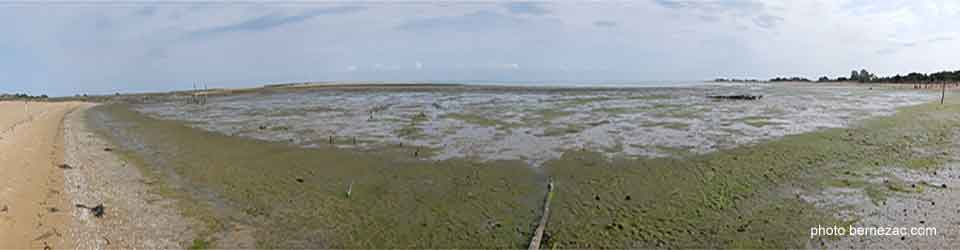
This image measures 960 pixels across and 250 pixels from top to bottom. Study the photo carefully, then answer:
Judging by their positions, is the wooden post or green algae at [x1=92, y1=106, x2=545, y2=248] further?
green algae at [x1=92, y1=106, x2=545, y2=248]

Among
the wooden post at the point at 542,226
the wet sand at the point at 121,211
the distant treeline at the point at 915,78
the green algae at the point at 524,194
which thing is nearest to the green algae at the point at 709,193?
the green algae at the point at 524,194

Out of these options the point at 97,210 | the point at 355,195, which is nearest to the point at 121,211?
the point at 97,210

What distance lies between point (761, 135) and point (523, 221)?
37.3ft

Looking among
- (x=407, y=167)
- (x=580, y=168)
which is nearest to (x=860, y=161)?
(x=580, y=168)

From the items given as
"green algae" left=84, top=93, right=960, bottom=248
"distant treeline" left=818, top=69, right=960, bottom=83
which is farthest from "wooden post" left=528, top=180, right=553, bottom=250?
"distant treeline" left=818, top=69, right=960, bottom=83

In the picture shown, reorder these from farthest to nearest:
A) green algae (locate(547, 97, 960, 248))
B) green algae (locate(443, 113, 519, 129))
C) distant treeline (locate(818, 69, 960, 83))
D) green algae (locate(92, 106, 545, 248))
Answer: distant treeline (locate(818, 69, 960, 83)), green algae (locate(443, 113, 519, 129)), green algae (locate(92, 106, 545, 248)), green algae (locate(547, 97, 960, 248))

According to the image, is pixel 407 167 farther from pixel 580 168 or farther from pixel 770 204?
pixel 770 204

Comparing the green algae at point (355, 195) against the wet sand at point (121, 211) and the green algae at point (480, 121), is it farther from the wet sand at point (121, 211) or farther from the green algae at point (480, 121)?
the green algae at point (480, 121)

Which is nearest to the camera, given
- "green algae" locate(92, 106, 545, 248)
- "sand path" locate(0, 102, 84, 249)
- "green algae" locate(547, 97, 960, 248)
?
"sand path" locate(0, 102, 84, 249)

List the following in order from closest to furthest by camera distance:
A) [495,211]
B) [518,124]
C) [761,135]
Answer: [495,211], [761,135], [518,124]

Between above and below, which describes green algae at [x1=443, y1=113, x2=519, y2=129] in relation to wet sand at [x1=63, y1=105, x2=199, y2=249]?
above

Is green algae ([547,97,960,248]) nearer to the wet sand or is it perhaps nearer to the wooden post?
the wooden post

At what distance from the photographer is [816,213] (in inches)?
249

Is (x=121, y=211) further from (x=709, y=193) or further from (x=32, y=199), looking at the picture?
(x=709, y=193)
